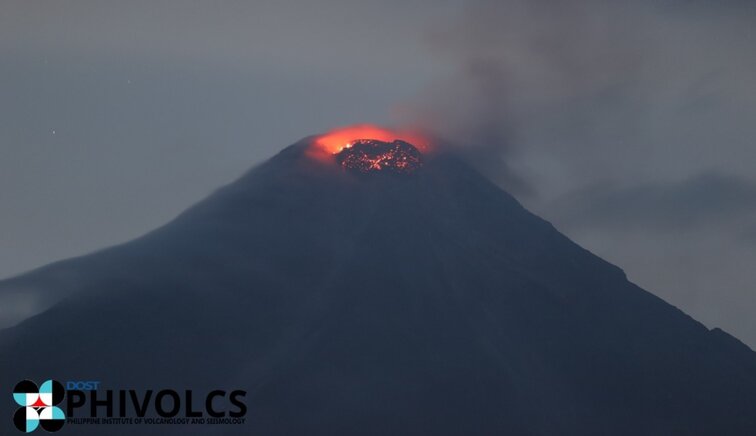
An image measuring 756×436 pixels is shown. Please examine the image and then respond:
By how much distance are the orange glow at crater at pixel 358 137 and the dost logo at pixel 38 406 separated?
63.4 meters

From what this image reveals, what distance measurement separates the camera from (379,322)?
146000 mm

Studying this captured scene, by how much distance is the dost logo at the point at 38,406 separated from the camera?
10692cm

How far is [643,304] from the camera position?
17125cm

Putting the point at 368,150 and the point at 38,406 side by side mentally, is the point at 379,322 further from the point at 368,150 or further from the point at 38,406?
the point at 38,406

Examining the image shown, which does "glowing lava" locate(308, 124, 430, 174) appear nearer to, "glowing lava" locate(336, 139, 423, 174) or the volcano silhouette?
"glowing lava" locate(336, 139, 423, 174)

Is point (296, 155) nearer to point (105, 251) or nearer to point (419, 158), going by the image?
point (419, 158)

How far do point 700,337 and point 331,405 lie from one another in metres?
58.7

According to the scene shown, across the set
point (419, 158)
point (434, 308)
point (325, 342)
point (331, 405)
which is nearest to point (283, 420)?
point (331, 405)

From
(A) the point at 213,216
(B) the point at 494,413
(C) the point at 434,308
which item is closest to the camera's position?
(B) the point at 494,413

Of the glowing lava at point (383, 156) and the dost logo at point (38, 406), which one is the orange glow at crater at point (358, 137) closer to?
the glowing lava at point (383, 156)

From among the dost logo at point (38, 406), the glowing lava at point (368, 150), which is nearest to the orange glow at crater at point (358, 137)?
the glowing lava at point (368, 150)

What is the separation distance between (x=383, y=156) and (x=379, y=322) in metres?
33.0

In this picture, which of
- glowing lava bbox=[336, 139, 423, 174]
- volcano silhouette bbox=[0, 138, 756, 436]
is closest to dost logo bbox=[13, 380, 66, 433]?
volcano silhouette bbox=[0, 138, 756, 436]

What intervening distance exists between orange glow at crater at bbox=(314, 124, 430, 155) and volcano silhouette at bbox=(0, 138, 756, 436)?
2298 mm
